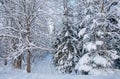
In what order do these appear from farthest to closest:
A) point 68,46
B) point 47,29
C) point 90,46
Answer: point 68,46
point 47,29
point 90,46

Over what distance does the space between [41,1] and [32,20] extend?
1450mm

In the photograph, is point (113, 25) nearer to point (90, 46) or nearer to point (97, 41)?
point (97, 41)

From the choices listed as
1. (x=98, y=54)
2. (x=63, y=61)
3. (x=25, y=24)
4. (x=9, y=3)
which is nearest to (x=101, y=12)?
(x=98, y=54)

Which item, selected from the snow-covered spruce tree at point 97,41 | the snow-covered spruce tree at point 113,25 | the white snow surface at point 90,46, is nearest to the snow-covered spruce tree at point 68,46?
the snow-covered spruce tree at point 113,25

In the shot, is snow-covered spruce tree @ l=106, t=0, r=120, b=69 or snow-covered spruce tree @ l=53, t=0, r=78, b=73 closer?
snow-covered spruce tree @ l=106, t=0, r=120, b=69

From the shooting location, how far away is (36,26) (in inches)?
585

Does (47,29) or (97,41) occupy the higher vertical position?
(47,29)

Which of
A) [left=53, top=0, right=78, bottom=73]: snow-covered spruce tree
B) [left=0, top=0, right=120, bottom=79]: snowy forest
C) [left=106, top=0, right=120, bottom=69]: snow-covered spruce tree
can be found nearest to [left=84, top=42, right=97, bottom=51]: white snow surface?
[left=0, top=0, right=120, bottom=79]: snowy forest

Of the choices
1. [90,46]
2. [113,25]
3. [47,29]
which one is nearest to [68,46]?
[47,29]

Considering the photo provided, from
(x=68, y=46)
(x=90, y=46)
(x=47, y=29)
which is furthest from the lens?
(x=68, y=46)

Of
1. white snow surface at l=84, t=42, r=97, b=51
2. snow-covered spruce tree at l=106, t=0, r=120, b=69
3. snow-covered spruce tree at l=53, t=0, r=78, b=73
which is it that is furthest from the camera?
snow-covered spruce tree at l=53, t=0, r=78, b=73

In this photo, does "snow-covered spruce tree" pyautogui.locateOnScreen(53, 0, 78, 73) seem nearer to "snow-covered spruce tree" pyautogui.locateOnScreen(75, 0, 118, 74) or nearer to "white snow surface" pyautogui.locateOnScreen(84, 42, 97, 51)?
"snow-covered spruce tree" pyautogui.locateOnScreen(75, 0, 118, 74)

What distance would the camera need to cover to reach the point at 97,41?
14.1 m

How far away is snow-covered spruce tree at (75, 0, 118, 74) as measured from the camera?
1406cm
